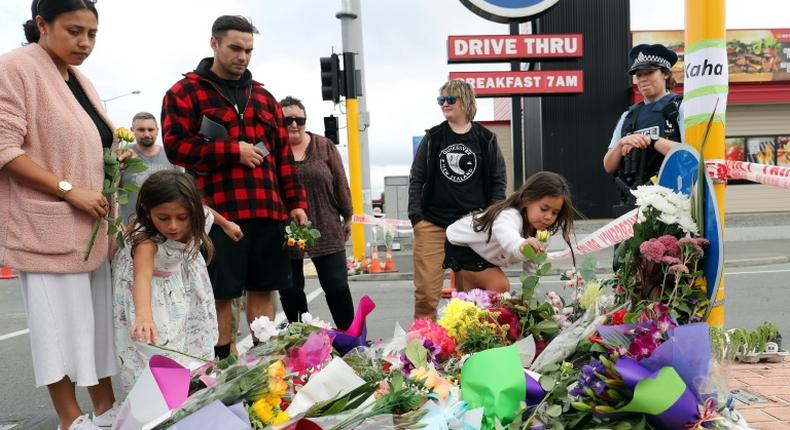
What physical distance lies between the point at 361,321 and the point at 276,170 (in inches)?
53.3

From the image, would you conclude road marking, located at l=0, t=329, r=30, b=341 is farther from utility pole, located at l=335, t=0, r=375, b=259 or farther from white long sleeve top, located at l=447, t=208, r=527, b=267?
utility pole, located at l=335, t=0, r=375, b=259

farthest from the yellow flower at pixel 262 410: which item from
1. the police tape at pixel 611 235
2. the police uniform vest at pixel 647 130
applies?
the police uniform vest at pixel 647 130

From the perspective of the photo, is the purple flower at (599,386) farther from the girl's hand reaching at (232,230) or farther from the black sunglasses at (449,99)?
the black sunglasses at (449,99)

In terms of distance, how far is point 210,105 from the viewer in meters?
3.13

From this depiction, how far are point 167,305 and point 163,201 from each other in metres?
0.46

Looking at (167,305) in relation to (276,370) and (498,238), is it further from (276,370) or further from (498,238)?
(498,238)

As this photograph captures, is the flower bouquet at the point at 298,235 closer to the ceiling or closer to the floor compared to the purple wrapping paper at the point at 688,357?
closer to the ceiling

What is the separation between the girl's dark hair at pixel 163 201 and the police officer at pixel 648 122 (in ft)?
7.08

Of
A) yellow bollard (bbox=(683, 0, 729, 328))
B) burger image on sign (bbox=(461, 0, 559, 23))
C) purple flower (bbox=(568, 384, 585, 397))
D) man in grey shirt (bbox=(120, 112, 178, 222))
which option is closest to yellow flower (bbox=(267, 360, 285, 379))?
purple flower (bbox=(568, 384, 585, 397))

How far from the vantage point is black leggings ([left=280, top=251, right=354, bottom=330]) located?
12.7 ft

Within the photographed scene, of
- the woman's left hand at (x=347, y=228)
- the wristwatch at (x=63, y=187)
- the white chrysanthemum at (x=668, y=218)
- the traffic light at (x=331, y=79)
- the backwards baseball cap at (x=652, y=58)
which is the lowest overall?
the woman's left hand at (x=347, y=228)

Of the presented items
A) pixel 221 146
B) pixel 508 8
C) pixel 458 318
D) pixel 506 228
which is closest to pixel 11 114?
pixel 221 146

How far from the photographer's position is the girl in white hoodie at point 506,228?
2.99 metres

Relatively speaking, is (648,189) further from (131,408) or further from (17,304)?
(17,304)
